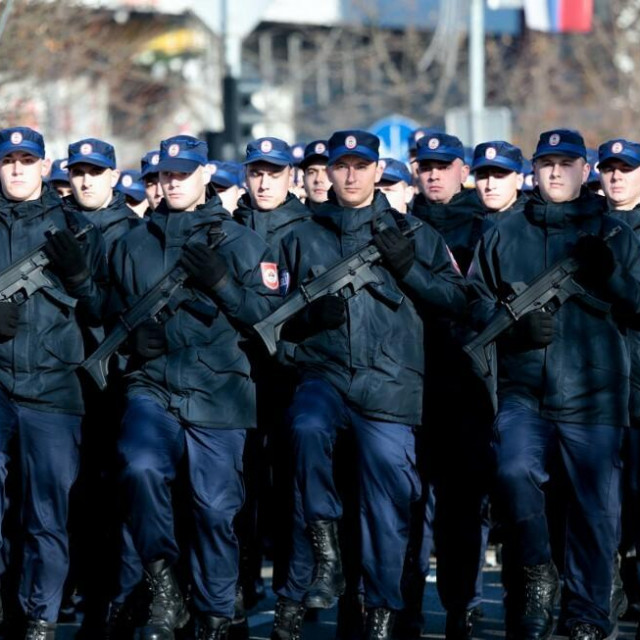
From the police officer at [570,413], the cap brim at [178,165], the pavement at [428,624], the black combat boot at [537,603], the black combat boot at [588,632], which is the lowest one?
the pavement at [428,624]

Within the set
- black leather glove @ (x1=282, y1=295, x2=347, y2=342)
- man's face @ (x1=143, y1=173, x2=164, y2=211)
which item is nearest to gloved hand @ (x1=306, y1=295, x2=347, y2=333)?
black leather glove @ (x1=282, y1=295, x2=347, y2=342)

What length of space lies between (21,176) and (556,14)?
56.5 feet

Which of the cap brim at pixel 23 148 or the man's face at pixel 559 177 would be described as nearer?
the man's face at pixel 559 177

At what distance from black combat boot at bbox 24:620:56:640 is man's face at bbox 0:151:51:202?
83.3 inches

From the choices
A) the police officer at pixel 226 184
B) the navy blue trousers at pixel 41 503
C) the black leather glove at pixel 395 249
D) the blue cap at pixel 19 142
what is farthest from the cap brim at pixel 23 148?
the police officer at pixel 226 184

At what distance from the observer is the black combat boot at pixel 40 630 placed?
34.2 feet

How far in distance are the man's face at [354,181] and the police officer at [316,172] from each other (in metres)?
2.05

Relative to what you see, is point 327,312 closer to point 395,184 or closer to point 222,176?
point 395,184

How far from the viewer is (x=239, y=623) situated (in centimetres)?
1114

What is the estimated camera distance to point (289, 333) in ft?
35.0

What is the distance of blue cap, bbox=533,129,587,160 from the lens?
34.6ft

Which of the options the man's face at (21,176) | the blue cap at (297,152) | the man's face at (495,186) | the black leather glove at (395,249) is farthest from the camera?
the blue cap at (297,152)

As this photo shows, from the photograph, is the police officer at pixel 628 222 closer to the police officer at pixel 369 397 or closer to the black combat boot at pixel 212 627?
the police officer at pixel 369 397

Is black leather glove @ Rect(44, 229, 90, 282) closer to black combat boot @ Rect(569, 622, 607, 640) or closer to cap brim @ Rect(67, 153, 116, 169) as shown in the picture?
cap brim @ Rect(67, 153, 116, 169)
